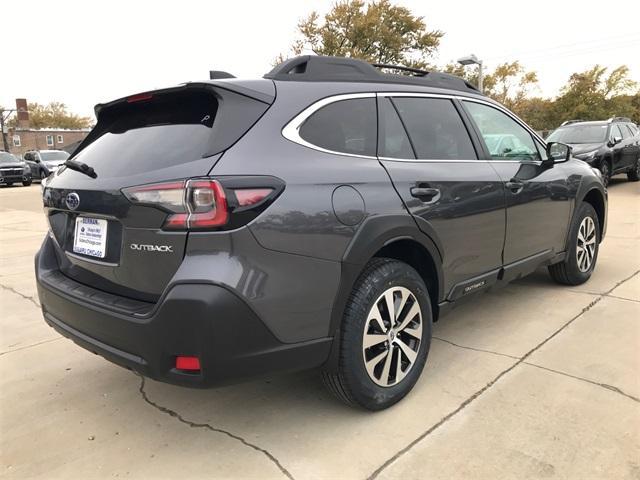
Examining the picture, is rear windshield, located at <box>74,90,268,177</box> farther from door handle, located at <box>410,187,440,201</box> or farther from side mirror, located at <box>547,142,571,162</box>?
side mirror, located at <box>547,142,571,162</box>

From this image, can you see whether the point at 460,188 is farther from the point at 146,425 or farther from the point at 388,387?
the point at 146,425

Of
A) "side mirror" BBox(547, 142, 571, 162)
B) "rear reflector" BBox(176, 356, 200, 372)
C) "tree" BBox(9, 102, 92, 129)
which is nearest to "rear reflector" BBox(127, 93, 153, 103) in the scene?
"rear reflector" BBox(176, 356, 200, 372)

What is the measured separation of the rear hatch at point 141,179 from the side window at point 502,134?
182 centimetres

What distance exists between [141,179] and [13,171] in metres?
24.9

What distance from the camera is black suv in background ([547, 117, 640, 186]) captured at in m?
11.5

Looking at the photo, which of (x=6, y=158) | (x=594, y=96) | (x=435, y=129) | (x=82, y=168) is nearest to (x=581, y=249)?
(x=435, y=129)

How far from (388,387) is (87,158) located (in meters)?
1.99

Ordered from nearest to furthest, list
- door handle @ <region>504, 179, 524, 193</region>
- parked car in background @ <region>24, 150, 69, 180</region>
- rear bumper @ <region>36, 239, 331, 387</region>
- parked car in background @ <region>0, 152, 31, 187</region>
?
rear bumper @ <region>36, 239, 331, 387</region>, door handle @ <region>504, 179, 524, 193</region>, parked car in background @ <region>0, 152, 31, 187</region>, parked car in background @ <region>24, 150, 69, 180</region>

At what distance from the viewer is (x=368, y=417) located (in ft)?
8.53

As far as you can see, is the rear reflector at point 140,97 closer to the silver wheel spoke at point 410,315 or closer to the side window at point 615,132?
the silver wheel spoke at point 410,315

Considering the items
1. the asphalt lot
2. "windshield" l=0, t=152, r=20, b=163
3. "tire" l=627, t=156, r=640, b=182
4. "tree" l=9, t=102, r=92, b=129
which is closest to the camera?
the asphalt lot

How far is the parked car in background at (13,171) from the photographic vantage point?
899 inches

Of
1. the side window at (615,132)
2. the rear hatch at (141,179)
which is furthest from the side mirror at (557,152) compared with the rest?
the side window at (615,132)

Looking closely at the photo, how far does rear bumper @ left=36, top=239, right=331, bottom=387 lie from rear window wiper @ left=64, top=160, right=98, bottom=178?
1.94ft
